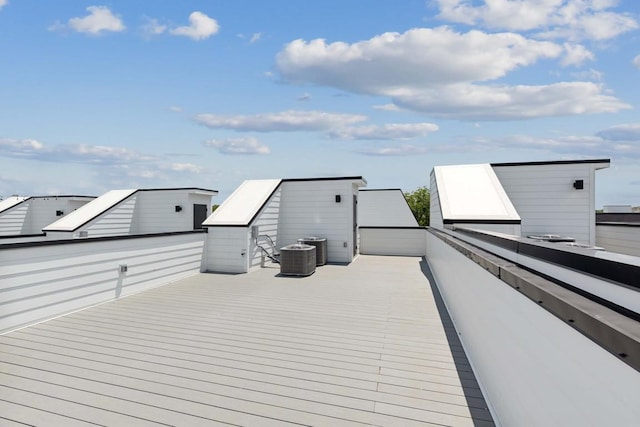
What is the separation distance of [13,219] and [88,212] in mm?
5606

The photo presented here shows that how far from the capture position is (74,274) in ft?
15.2

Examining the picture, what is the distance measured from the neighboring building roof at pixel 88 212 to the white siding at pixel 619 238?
43.2 feet

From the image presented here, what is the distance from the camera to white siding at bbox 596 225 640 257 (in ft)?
21.8

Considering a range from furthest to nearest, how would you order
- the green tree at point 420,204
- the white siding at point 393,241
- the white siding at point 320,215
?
the green tree at point 420,204
the white siding at point 393,241
the white siding at point 320,215

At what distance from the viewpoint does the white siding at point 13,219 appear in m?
12.7

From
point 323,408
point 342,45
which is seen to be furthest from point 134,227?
point 323,408

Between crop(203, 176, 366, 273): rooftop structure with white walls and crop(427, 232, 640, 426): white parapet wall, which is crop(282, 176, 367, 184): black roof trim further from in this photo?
crop(427, 232, 640, 426): white parapet wall

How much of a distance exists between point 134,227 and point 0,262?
8217mm

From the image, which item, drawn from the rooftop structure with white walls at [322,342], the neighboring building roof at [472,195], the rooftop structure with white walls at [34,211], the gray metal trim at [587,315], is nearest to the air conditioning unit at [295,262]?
the rooftop structure with white walls at [322,342]

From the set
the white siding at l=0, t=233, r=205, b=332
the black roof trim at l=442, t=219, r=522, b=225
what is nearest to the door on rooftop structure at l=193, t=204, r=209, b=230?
the white siding at l=0, t=233, r=205, b=332

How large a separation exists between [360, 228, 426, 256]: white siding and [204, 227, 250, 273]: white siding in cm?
453

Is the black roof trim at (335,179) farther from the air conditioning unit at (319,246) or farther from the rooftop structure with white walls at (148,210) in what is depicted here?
the rooftop structure with white walls at (148,210)

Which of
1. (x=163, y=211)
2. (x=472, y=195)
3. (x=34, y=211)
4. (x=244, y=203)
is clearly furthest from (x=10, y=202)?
(x=472, y=195)

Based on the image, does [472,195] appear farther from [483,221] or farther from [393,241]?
→ [393,241]
